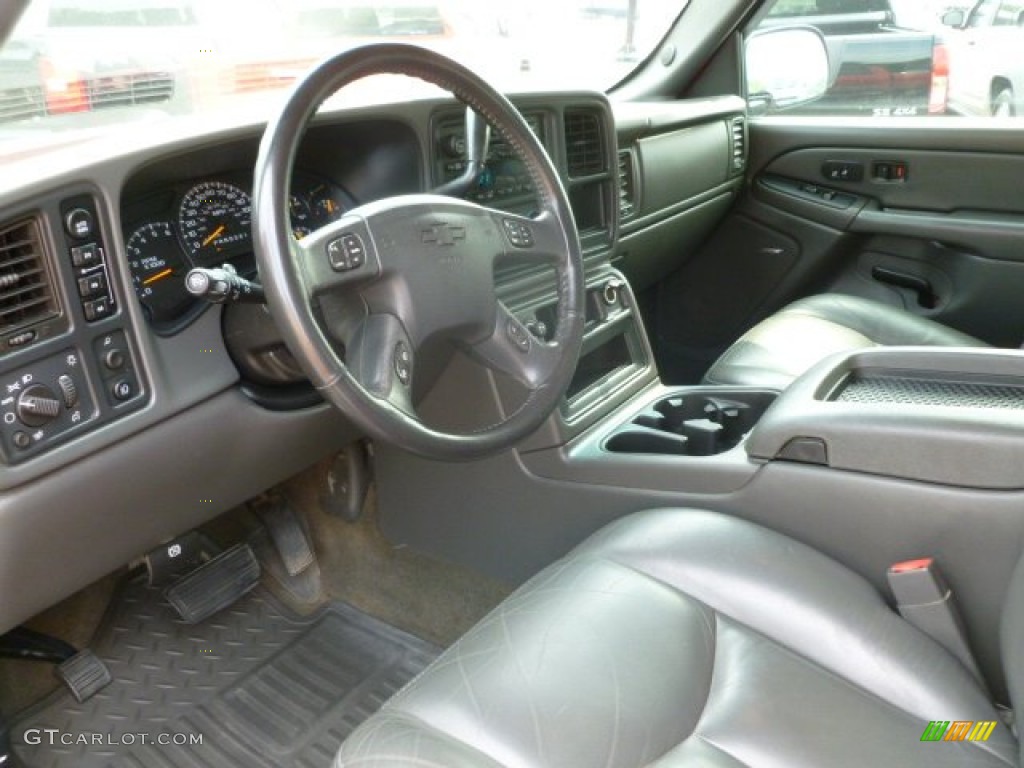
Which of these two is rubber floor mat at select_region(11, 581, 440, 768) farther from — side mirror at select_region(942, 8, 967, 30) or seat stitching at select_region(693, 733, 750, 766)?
side mirror at select_region(942, 8, 967, 30)

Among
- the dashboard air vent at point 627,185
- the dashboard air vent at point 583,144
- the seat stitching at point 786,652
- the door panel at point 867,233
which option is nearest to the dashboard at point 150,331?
the dashboard air vent at point 583,144

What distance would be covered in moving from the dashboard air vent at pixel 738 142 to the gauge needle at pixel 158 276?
1.92 metres

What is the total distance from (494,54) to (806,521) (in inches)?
57.5

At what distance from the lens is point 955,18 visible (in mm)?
2674

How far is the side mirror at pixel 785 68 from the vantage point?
291 cm

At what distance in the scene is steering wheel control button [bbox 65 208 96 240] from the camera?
119 centimetres

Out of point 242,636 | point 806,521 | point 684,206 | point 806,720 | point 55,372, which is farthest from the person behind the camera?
point 684,206

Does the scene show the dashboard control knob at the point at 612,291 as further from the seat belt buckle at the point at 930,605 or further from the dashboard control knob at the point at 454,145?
the seat belt buckle at the point at 930,605

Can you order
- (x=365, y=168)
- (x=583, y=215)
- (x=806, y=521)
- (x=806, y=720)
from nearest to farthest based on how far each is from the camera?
(x=806, y=720)
(x=806, y=521)
(x=365, y=168)
(x=583, y=215)

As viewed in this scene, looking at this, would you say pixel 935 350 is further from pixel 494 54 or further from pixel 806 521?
pixel 494 54

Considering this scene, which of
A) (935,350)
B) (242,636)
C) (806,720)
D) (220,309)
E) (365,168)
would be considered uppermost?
(365,168)

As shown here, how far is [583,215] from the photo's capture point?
6.84 ft

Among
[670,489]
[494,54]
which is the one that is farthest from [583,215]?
[670,489]

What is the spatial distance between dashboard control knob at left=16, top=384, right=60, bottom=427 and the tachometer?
0.63ft
